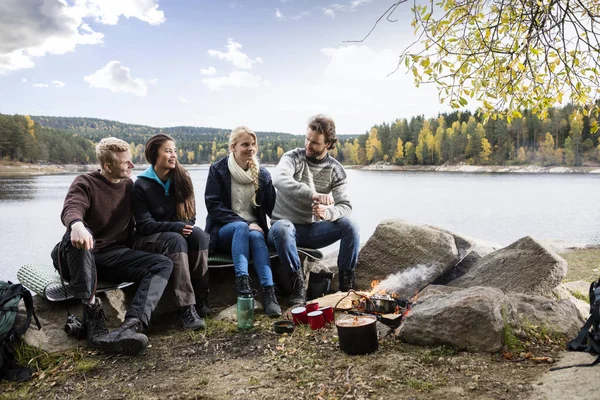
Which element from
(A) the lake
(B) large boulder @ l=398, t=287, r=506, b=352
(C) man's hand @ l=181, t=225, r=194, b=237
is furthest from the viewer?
(A) the lake

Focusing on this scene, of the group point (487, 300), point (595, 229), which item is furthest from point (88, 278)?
point (595, 229)

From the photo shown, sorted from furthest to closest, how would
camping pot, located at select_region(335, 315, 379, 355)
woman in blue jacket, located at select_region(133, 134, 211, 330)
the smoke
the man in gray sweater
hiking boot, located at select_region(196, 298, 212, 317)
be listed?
the smoke → the man in gray sweater → hiking boot, located at select_region(196, 298, 212, 317) → woman in blue jacket, located at select_region(133, 134, 211, 330) → camping pot, located at select_region(335, 315, 379, 355)

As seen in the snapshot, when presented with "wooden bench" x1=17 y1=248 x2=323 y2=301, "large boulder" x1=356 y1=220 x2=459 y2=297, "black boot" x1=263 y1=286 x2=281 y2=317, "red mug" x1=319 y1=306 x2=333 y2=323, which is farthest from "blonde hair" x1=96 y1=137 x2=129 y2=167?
"large boulder" x1=356 y1=220 x2=459 y2=297

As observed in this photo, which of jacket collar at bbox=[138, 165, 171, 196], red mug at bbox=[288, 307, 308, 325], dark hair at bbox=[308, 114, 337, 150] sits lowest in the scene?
red mug at bbox=[288, 307, 308, 325]

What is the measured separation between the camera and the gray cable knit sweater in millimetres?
4891

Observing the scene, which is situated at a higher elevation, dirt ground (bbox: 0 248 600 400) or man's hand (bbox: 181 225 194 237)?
man's hand (bbox: 181 225 194 237)

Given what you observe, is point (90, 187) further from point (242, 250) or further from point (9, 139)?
point (9, 139)

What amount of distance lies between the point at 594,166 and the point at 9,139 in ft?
259

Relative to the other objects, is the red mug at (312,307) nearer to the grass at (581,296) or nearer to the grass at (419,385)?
the grass at (419,385)

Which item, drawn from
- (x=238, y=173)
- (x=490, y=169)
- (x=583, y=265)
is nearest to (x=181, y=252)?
(x=238, y=173)

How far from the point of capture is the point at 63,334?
388cm

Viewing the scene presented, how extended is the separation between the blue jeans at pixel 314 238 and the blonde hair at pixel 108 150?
1577 millimetres

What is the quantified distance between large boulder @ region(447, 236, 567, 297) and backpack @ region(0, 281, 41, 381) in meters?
4.12

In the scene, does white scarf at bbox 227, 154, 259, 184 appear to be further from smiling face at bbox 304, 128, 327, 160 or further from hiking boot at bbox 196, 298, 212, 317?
hiking boot at bbox 196, 298, 212, 317
